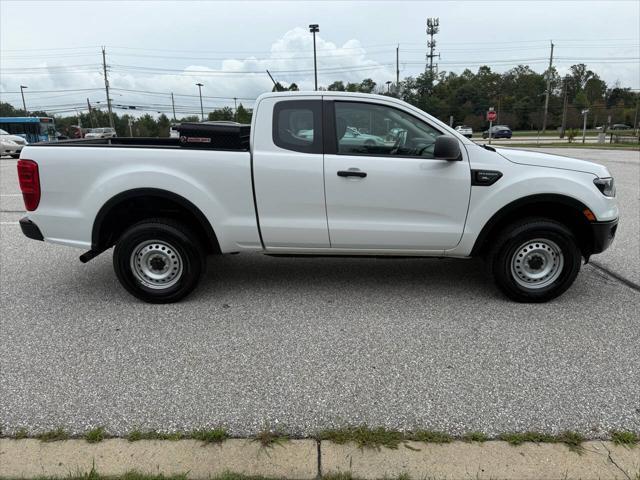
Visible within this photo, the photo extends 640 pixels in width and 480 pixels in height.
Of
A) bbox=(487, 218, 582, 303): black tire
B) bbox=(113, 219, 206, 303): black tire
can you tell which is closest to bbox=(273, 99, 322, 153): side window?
bbox=(113, 219, 206, 303): black tire

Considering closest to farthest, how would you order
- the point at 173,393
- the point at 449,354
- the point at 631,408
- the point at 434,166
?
the point at 631,408 < the point at 173,393 < the point at 449,354 < the point at 434,166

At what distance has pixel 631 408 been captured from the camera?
112 inches

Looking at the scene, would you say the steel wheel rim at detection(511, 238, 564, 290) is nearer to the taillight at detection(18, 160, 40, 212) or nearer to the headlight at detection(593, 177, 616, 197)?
the headlight at detection(593, 177, 616, 197)

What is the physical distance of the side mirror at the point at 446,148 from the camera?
392 cm

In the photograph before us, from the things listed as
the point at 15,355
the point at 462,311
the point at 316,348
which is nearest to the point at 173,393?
the point at 316,348

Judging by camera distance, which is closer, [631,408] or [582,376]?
[631,408]

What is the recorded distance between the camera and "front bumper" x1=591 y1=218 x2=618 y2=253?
419 centimetres

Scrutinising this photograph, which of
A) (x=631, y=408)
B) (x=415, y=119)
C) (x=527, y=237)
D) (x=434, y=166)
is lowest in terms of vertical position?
(x=631, y=408)

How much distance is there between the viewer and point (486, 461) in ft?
7.97

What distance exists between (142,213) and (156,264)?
0.52 m

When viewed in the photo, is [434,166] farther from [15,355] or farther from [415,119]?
[15,355]

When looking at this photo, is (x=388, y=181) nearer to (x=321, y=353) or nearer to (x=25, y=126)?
(x=321, y=353)

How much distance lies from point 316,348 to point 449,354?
978 millimetres

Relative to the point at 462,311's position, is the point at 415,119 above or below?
above
